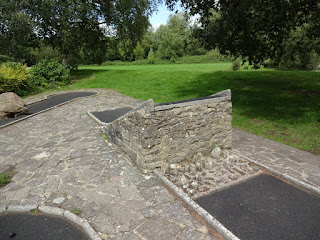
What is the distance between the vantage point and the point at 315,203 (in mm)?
4590

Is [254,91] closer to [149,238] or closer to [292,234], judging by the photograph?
[292,234]

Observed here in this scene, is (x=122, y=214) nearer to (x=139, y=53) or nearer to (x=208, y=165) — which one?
(x=208, y=165)

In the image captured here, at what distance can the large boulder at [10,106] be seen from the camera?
1147 centimetres

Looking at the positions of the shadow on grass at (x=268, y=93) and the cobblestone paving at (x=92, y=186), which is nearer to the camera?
the cobblestone paving at (x=92, y=186)

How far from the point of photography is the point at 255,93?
14.9m

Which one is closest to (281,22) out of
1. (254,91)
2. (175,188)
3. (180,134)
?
(254,91)

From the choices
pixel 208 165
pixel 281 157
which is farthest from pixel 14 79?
pixel 281 157

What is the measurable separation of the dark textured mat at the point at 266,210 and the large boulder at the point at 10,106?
436 inches

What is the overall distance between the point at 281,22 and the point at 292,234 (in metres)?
9.20

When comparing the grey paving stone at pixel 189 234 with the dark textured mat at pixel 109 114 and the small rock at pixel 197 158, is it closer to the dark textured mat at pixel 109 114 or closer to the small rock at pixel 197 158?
the small rock at pixel 197 158

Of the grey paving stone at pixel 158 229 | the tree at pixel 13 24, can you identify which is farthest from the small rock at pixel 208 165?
the tree at pixel 13 24

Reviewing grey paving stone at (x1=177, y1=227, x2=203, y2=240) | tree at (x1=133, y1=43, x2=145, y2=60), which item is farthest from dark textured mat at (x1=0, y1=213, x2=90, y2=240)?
tree at (x1=133, y1=43, x2=145, y2=60)

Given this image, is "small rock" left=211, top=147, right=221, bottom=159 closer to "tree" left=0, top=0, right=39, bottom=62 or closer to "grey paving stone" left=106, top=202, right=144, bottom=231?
"grey paving stone" left=106, top=202, right=144, bottom=231

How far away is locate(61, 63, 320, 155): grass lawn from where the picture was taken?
29.8 feet
